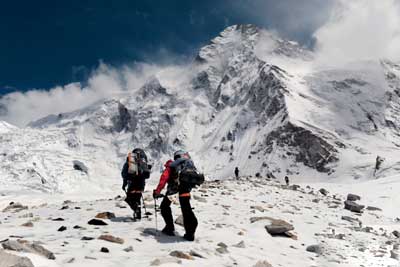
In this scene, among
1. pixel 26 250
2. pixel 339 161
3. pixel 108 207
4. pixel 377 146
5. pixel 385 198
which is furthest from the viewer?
pixel 377 146

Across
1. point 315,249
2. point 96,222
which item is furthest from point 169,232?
point 315,249

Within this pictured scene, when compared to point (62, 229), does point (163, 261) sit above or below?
below

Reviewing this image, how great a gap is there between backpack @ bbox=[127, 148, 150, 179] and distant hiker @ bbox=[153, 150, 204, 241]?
6.66 ft

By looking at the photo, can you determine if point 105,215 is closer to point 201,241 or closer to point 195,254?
point 201,241

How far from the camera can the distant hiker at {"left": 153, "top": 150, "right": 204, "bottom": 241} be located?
38.4ft

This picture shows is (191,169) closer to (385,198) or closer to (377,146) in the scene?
(385,198)

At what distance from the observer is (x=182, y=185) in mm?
11844

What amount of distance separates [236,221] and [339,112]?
177 meters

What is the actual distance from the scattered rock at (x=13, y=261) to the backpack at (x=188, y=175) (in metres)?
5.21

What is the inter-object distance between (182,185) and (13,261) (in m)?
5.50

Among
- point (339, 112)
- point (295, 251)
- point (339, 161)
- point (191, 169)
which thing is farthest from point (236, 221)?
point (339, 112)

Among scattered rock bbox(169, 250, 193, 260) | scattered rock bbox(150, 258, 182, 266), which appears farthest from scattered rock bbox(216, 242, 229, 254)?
scattered rock bbox(150, 258, 182, 266)

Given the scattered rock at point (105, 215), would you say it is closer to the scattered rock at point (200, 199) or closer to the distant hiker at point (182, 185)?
the distant hiker at point (182, 185)

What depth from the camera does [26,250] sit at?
8.24 meters
